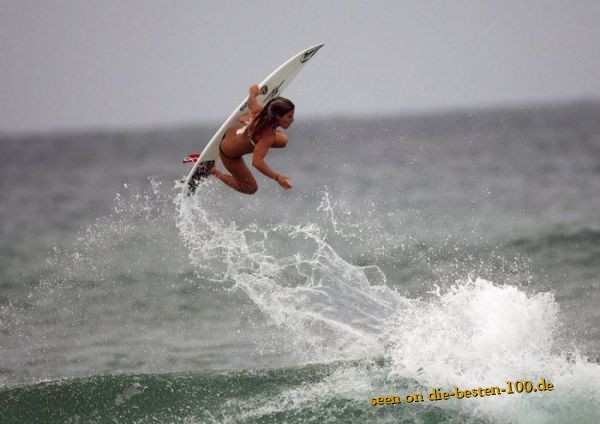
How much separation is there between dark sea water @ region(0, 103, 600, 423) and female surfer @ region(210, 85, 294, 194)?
1.04 m

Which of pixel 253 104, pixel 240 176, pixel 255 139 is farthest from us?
pixel 240 176

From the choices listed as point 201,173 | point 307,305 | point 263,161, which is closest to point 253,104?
point 263,161

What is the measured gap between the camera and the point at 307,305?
1232 cm

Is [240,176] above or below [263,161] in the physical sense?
below

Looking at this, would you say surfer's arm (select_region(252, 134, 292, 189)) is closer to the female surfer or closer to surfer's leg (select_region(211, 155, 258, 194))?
the female surfer

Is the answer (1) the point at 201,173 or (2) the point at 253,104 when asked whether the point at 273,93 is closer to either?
(2) the point at 253,104

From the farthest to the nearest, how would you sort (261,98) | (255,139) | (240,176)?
(261,98)
(240,176)
(255,139)

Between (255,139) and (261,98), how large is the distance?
0.92 metres

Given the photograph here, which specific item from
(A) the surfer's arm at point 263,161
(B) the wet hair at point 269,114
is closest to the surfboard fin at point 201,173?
(B) the wet hair at point 269,114

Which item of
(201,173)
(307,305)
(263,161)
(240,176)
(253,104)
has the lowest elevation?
(307,305)

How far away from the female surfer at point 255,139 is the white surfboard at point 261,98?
0.38 ft

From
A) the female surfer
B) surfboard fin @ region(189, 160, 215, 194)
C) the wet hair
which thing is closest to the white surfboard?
surfboard fin @ region(189, 160, 215, 194)

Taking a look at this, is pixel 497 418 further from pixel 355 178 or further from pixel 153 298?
pixel 355 178

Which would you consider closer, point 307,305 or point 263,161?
point 263,161
